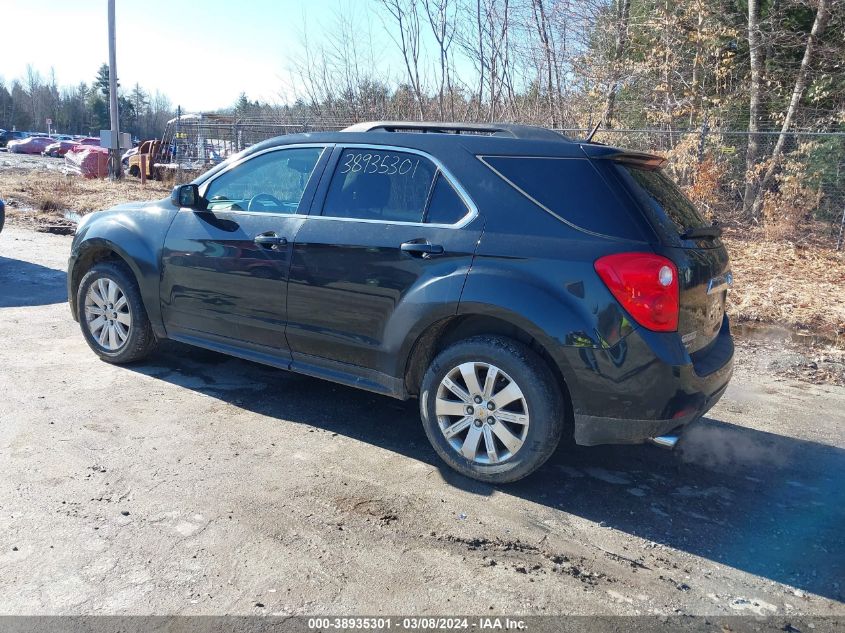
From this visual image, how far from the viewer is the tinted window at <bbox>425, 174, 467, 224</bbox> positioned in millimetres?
3842

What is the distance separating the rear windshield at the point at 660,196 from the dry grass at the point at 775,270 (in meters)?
4.27

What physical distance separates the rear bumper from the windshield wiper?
58 cm

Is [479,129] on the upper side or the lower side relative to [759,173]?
lower

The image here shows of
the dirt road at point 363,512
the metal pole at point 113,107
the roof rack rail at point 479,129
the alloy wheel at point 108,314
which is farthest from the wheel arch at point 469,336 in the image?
the metal pole at point 113,107

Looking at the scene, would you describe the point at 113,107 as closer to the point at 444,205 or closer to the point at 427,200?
the point at 427,200

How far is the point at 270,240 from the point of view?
4.42 m

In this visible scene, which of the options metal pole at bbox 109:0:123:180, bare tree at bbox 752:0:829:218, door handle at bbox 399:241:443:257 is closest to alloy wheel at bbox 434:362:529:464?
door handle at bbox 399:241:443:257

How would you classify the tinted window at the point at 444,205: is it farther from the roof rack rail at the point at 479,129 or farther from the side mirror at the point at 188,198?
the side mirror at the point at 188,198

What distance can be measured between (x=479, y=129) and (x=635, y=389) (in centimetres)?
179

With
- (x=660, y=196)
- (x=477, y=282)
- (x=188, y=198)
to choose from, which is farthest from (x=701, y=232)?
(x=188, y=198)

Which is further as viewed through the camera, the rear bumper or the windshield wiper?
the windshield wiper

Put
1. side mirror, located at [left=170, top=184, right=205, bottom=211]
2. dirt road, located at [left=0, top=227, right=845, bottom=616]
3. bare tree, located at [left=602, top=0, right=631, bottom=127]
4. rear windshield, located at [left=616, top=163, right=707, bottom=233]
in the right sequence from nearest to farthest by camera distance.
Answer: dirt road, located at [left=0, top=227, right=845, bottom=616], rear windshield, located at [left=616, top=163, right=707, bottom=233], side mirror, located at [left=170, top=184, right=205, bottom=211], bare tree, located at [left=602, top=0, right=631, bottom=127]

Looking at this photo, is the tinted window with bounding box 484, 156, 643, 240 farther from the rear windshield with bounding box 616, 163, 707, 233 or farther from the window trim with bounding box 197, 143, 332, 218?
the window trim with bounding box 197, 143, 332, 218

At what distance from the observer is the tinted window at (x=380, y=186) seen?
158 inches
